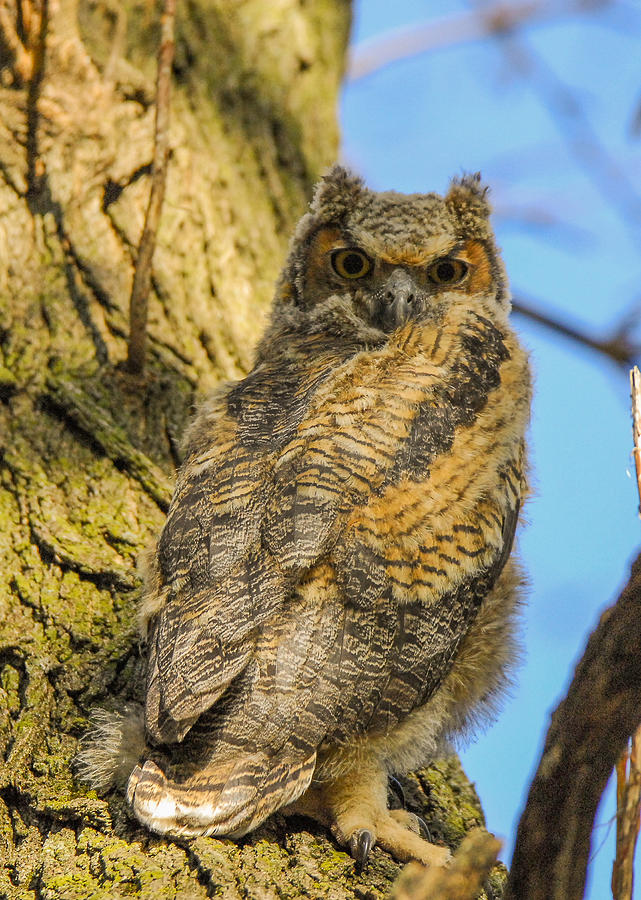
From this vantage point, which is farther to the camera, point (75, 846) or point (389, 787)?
point (389, 787)

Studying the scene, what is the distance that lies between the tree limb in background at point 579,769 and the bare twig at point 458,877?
9 cm

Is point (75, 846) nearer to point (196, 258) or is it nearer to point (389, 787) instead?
point (389, 787)

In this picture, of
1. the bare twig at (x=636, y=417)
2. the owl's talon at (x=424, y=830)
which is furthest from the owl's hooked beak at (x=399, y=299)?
the owl's talon at (x=424, y=830)

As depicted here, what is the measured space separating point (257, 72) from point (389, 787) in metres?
2.85

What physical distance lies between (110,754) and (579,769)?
3.29 ft

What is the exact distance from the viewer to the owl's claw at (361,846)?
197 cm

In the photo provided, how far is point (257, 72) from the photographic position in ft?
12.9

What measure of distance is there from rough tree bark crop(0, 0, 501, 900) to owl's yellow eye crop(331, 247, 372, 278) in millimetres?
380

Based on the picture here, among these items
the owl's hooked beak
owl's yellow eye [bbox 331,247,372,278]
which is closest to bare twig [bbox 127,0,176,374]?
owl's yellow eye [bbox 331,247,372,278]

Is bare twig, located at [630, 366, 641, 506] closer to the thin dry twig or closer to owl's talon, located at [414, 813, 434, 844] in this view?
the thin dry twig

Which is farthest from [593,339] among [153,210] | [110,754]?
[110,754]

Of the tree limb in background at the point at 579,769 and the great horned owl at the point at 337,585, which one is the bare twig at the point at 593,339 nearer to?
the great horned owl at the point at 337,585

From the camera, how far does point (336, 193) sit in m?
3.38

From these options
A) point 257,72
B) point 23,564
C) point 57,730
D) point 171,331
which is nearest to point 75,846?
point 57,730
